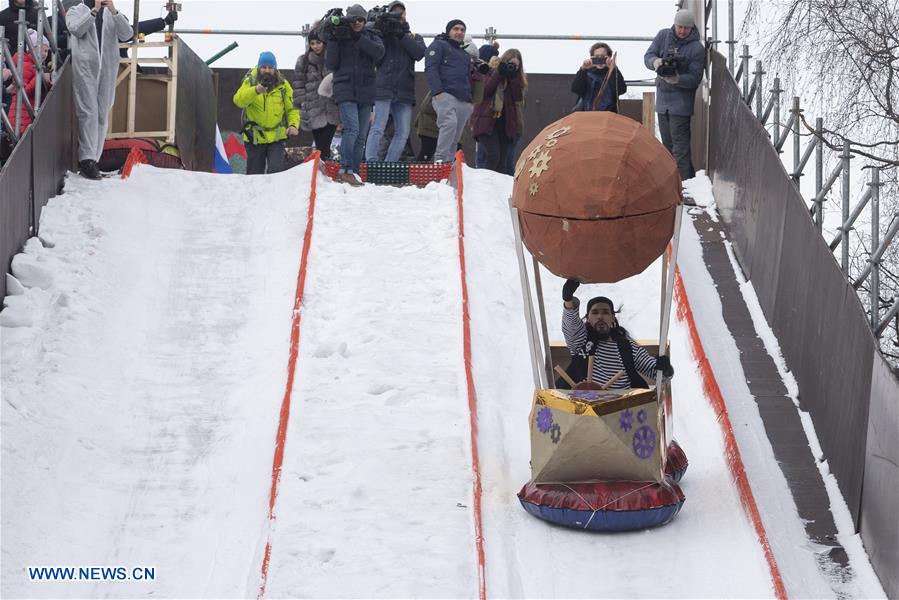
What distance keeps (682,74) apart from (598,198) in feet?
Result: 22.0

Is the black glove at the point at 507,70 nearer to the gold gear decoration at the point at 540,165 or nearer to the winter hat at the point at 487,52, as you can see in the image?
the winter hat at the point at 487,52

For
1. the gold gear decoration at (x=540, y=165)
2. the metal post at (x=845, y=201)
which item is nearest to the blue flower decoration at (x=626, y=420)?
the gold gear decoration at (x=540, y=165)

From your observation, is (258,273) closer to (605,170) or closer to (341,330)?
(341,330)

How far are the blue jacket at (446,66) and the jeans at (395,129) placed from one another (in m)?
0.45

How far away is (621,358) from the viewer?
8398mm

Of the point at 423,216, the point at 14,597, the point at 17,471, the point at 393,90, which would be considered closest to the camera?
the point at 14,597

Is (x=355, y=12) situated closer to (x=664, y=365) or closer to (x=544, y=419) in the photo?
(x=664, y=365)

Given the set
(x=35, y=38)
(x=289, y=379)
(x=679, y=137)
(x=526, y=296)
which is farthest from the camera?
(x=679, y=137)

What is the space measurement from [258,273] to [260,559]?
4.09 metres

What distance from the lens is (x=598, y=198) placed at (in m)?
7.40

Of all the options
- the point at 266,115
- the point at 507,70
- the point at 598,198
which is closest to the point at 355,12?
the point at 266,115

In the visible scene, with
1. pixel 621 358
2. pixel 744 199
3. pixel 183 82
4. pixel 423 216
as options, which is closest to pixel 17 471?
pixel 621 358

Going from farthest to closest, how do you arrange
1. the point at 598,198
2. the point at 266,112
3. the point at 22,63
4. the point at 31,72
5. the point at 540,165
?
the point at 266,112, the point at 31,72, the point at 22,63, the point at 540,165, the point at 598,198

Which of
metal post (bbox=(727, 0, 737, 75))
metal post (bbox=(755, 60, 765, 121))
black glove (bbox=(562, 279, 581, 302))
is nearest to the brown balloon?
black glove (bbox=(562, 279, 581, 302))
